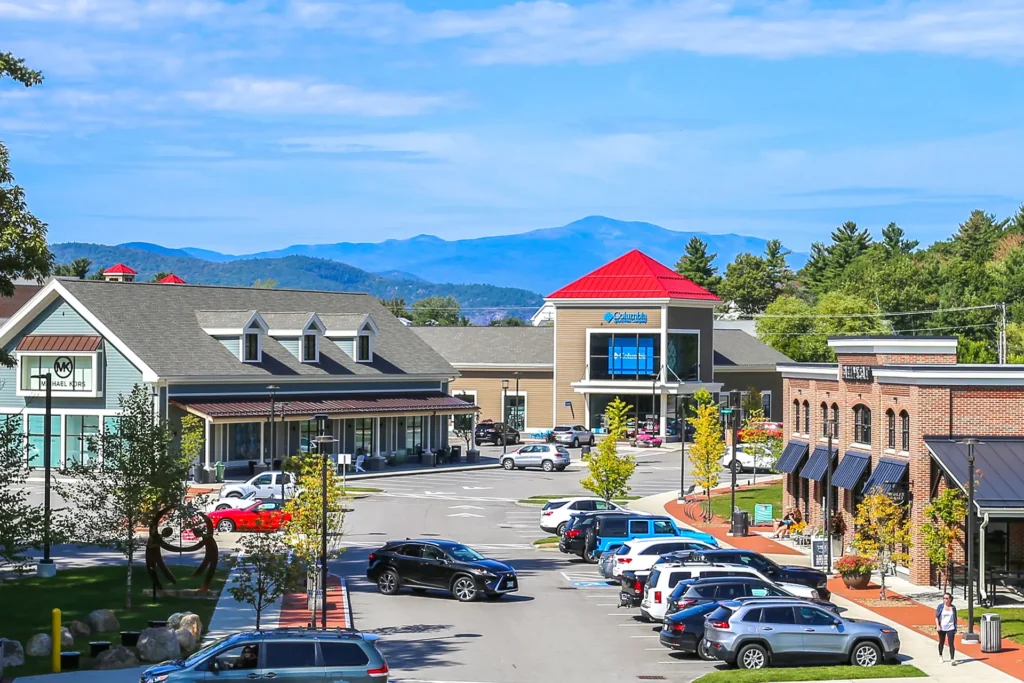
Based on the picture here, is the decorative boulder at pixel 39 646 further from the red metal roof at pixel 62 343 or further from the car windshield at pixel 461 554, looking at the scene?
the red metal roof at pixel 62 343

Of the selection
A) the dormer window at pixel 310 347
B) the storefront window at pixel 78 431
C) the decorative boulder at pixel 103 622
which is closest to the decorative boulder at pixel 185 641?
the decorative boulder at pixel 103 622

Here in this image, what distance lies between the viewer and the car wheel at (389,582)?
4147 centimetres

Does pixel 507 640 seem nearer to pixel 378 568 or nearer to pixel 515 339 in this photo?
pixel 378 568

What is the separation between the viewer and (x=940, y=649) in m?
33.0

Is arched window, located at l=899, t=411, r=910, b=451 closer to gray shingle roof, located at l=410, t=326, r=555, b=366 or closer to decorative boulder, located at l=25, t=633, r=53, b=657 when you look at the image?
decorative boulder, located at l=25, t=633, r=53, b=657

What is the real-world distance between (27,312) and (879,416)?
48396mm

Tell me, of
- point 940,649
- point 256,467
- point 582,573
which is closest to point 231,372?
point 256,467

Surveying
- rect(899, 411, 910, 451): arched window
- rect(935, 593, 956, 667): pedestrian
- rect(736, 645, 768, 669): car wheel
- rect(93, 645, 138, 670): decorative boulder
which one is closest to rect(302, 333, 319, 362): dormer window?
rect(899, 411, 910, 451): arched window

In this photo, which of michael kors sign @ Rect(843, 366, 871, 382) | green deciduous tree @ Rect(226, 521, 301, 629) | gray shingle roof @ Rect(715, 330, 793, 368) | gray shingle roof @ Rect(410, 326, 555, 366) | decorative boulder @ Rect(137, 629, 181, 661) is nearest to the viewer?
decorative boulder @ Rect(137, 629, 181, 661)

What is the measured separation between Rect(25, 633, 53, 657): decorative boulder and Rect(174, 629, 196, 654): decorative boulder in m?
2.81

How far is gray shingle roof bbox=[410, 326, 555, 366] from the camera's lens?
114688 mm

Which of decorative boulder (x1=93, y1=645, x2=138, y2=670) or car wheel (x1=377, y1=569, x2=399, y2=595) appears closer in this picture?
decorative boulder (x1=93, y1=645, x2=138, y2=670)

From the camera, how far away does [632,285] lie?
10869cm

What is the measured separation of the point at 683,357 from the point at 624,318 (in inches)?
226
